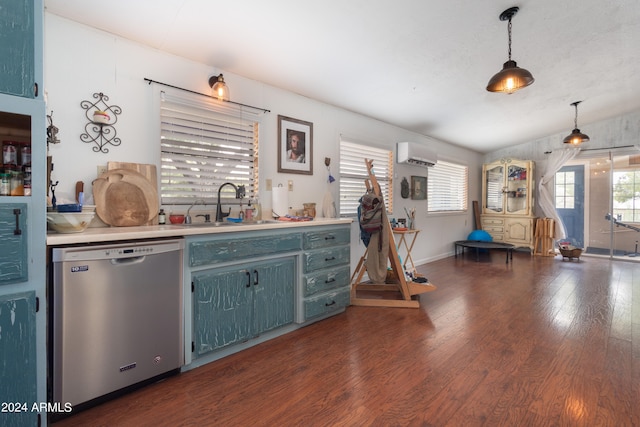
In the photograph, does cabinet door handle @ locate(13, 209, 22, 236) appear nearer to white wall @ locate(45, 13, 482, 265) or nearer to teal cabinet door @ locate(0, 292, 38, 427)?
teal cabinet door @ locate(0, 292, 38, 427)

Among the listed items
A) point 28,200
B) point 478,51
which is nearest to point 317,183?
point 478,51

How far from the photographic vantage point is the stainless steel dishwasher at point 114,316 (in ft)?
5.43

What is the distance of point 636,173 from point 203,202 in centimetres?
821

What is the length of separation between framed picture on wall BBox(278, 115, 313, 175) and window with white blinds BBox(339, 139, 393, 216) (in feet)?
2.27

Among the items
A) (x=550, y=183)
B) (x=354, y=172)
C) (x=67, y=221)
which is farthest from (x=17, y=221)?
(x=550, y=183)

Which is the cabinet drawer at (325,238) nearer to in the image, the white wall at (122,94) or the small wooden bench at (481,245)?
the white wall at (122,94)

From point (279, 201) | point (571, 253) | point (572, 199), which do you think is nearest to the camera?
point (279, 201)

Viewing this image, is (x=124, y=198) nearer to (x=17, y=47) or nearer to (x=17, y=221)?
(x=17, y=221)

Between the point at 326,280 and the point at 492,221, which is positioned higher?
the point at 492,221

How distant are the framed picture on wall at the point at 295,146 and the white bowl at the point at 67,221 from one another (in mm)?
1962

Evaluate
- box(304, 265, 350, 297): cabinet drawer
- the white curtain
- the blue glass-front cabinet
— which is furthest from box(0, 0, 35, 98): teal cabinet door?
the white curtain

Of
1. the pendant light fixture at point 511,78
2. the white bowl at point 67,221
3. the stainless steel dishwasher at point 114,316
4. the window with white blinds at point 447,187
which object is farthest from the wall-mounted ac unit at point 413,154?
the white bowl at point 67,221

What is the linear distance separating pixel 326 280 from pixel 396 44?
234 centimetres

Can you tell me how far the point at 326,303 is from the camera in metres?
3.09
